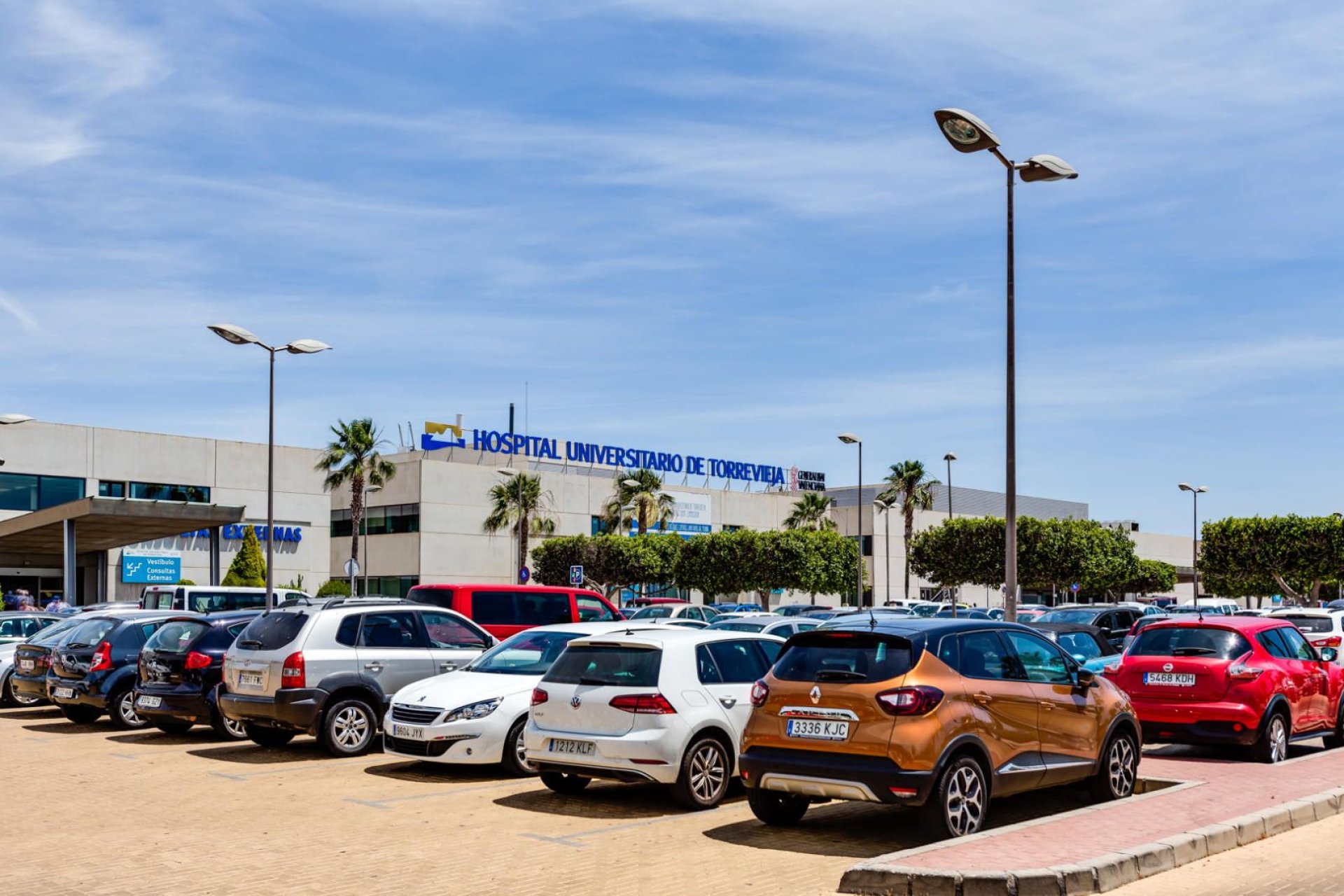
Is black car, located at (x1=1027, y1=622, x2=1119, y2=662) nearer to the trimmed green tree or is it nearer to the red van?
the red van

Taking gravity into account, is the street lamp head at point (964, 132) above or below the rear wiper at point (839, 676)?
above

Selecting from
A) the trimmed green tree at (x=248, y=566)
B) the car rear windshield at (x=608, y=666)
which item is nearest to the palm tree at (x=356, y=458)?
the trimmed green tree at (x=248, y=566)

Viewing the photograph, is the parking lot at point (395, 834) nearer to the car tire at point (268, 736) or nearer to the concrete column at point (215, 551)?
the car tire at point (268, 736)

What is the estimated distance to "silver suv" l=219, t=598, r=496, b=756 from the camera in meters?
14.2

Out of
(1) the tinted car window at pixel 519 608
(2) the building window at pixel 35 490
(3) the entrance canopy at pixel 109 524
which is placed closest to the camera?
(1) the tinted car window at pixel 519 608

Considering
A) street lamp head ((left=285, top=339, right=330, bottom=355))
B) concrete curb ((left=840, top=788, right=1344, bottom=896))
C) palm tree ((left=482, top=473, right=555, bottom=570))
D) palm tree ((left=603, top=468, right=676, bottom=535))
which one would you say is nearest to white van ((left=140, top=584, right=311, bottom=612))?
street lamp head ((left=285, top=339, right=330, bottom=355))

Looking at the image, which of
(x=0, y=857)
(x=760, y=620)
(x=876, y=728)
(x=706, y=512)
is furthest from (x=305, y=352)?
(x=706, y=512)

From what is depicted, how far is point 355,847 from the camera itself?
9.55m

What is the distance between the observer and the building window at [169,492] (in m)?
59.2

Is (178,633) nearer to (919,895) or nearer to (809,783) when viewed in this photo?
(809,783)

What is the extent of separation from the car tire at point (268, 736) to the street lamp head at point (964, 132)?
10.8m

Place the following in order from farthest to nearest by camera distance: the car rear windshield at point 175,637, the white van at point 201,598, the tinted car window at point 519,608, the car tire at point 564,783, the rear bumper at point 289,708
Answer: the white van at point 201,598 < the tinted car window at point 519,608 < the car rear windshield at point 175,637 < the rear bumper at point 289,708 < the car tire at point 564,783

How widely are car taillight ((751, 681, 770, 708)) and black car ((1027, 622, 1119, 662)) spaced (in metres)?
9.33

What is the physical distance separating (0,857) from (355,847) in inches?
98.1
